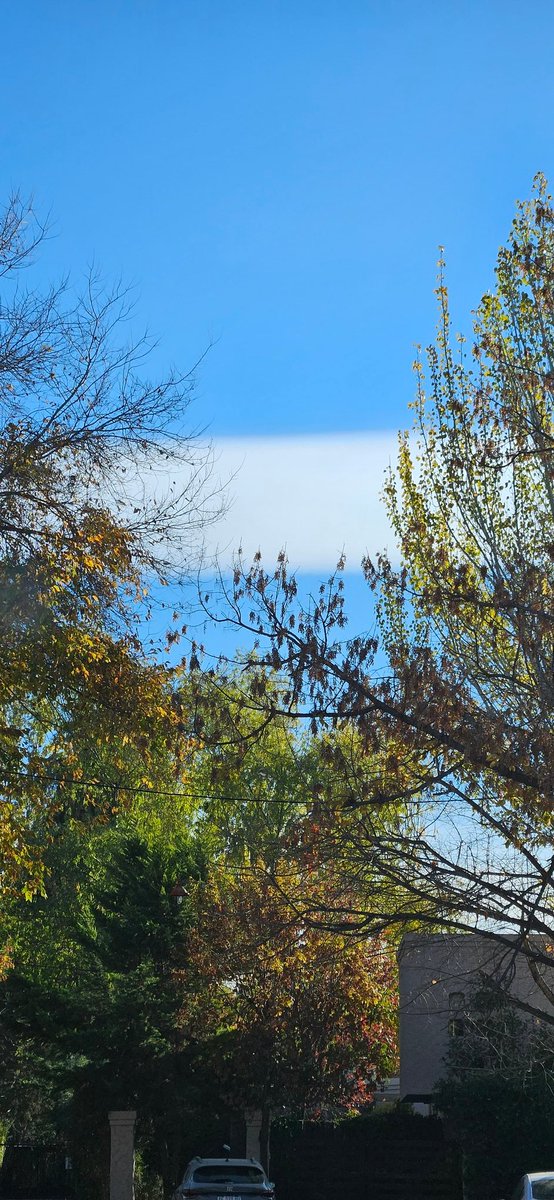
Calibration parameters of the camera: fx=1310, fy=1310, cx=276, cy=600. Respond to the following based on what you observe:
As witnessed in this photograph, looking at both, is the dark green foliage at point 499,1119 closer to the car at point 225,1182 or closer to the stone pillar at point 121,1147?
the stone pillar at point 121,1147

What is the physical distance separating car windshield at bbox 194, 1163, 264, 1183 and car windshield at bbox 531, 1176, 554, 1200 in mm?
5100

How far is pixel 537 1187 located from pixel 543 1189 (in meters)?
0.08

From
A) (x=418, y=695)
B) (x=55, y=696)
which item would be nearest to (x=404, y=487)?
(x=418, y=695)

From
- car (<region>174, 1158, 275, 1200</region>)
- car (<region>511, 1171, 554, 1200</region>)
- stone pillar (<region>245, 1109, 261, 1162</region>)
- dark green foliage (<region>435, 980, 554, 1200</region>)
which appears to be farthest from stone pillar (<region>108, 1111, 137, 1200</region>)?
car (<region>511, 1171, 554, 1200</region>)

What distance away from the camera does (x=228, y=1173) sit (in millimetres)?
19750

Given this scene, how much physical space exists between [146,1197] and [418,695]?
2056cm

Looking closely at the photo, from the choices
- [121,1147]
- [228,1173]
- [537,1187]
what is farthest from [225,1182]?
[121,1147]

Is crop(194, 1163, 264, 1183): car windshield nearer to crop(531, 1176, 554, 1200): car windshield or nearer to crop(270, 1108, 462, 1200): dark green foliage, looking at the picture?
crop(531, 1176, 554, 1200): car windshield

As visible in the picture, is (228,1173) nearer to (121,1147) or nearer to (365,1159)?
(121,1147)

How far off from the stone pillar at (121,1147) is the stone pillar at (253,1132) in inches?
102

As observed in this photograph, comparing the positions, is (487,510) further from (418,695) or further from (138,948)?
(138,948)

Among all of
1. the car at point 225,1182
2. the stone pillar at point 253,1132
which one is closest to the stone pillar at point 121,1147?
the stone pillar at point 253,1132

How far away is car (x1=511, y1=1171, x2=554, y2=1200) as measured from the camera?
52.2ft

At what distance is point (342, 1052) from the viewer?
27094 millimetres
